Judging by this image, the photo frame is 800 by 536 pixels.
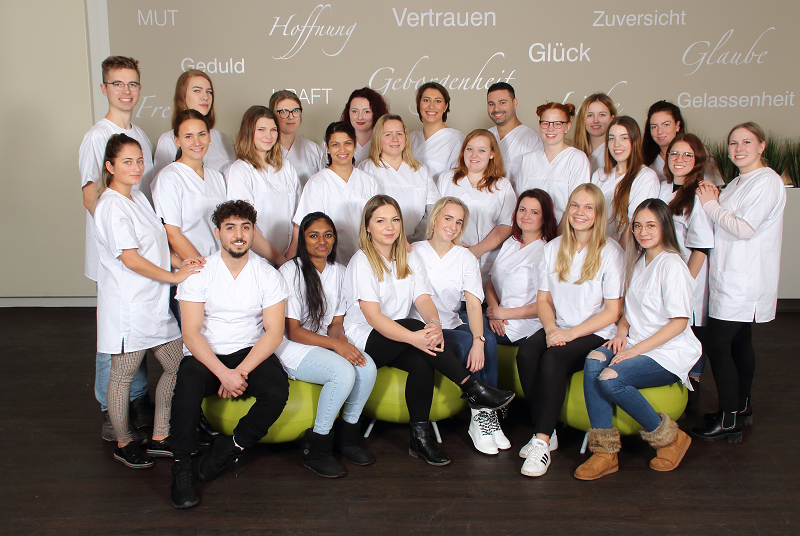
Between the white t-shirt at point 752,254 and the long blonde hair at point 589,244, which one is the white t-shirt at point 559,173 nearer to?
the long blonde hair at point 589,244

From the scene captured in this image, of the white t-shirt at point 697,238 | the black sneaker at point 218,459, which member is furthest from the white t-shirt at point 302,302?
the white t-shirt at point 697,238

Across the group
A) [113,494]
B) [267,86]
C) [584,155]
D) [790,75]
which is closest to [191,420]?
[113,494]

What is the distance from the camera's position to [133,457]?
2408mm

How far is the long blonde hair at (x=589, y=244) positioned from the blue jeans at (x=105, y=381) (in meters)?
1.90

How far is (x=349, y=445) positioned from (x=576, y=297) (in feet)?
3.77

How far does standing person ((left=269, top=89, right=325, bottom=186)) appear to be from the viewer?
316 cm

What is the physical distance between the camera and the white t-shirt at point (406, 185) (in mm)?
3135

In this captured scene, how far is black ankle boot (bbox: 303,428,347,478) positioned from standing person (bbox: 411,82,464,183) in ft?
5.38

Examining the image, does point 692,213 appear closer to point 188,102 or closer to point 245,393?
point 245,393

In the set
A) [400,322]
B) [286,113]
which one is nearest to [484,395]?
[400,322]

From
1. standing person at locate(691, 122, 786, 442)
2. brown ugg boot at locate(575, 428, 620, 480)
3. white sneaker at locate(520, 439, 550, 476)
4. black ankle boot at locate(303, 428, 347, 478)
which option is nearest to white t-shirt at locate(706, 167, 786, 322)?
standing person at locate(691, 122, 786, 442)

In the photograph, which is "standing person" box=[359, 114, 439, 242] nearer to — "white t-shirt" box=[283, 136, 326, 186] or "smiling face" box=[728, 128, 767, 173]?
"white t-shirt" box=[283, 136, 326, 186]

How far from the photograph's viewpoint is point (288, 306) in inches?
101

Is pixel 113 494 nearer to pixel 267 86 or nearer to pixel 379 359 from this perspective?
pixel 379 359
